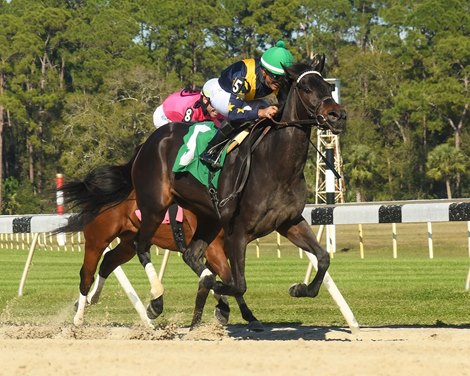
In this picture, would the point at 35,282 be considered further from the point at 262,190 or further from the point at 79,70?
the point at 79,70

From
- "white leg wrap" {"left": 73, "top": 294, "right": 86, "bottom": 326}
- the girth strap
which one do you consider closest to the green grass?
"white leg wrap" {"left": 73, "top": 294, "right": 86, "bottom": 326}

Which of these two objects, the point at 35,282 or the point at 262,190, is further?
the point at 35,282

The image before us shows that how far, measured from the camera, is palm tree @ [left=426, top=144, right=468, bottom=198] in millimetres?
54656

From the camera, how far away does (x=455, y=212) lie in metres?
9.73

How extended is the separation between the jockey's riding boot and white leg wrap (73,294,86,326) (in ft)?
6.21

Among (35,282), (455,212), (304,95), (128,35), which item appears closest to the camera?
(304,95)

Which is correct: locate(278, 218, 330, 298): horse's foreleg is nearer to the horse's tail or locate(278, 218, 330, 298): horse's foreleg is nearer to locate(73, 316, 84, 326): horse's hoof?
the horse's tail

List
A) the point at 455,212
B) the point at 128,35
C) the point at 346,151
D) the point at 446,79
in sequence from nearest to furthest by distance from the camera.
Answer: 1. the point at 455,212
2. the point at 346,151
3. the point at 446,79
4. the point at 128,35

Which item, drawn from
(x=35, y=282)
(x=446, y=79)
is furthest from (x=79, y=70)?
(x=35, y=282)

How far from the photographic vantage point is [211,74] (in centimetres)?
7088

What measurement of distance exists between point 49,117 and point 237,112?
58365 millimetres

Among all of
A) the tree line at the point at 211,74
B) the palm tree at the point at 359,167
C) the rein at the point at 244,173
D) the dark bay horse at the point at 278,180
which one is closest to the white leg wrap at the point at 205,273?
the dark bay horse at the point at 278,180

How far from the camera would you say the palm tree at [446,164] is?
2152 inches

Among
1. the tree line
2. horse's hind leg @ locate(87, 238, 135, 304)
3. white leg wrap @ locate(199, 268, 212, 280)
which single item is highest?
the tree line
